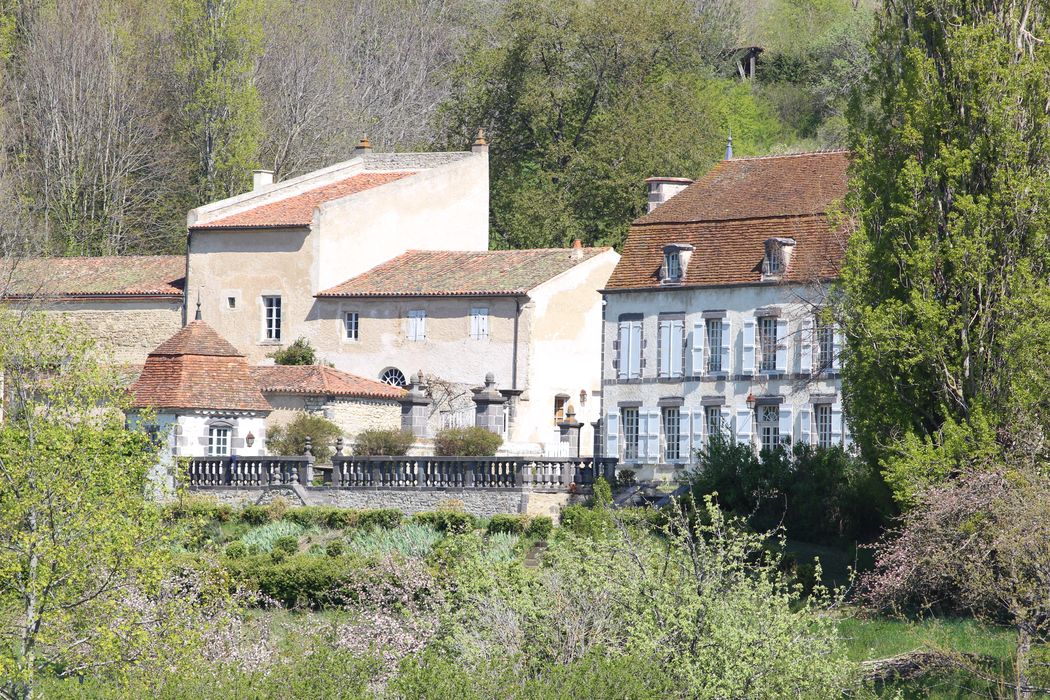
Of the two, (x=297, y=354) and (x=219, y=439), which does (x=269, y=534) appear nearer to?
(x=219, y=439)

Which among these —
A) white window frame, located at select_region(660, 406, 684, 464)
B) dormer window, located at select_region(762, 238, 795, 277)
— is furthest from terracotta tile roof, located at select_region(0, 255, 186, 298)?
dormer window, located at select_region(762, 238, 795, 277)

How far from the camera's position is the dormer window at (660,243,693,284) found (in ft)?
140

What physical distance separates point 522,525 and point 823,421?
35.7 feet

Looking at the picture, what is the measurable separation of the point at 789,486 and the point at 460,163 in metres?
23.7

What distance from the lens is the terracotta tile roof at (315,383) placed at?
143 feet

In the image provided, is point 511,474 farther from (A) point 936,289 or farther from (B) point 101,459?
(B) point 101,459

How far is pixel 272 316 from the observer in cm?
4972

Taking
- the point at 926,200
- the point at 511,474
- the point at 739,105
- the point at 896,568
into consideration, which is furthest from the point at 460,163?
the point at 896,568

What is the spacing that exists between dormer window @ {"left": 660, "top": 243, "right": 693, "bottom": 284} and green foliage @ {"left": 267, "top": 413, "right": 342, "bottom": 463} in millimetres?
8157

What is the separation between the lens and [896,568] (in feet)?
72.2

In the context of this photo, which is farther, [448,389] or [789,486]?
[448,389]

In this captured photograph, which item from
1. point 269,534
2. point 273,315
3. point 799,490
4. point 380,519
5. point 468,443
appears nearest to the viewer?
point 799,490

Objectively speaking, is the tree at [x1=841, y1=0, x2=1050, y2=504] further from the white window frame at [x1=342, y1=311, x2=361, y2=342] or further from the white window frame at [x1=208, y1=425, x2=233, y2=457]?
the white window frame at [x1=342, y1=311, x2=361, y2=342]

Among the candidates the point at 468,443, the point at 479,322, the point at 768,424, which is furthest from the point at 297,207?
the point at 768,424
